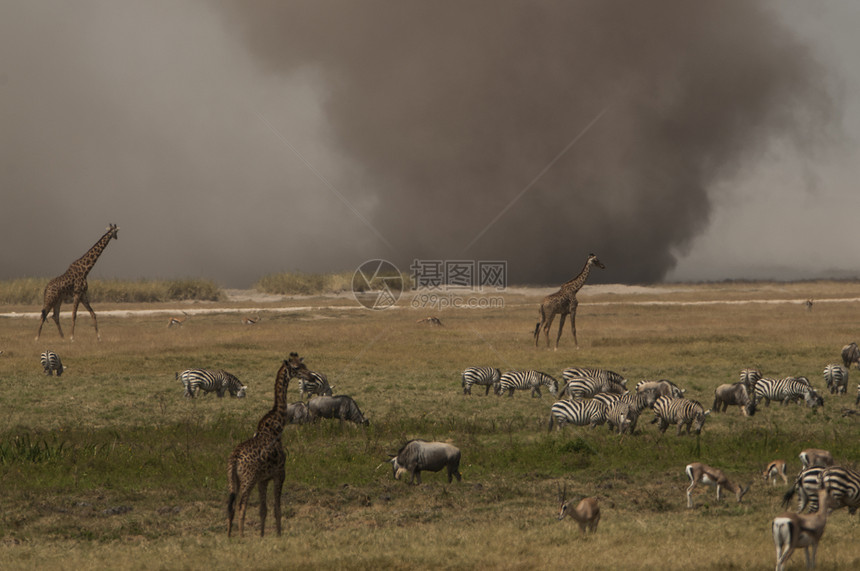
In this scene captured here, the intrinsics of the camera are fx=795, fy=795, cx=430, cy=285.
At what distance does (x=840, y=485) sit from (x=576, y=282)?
27.3 metres

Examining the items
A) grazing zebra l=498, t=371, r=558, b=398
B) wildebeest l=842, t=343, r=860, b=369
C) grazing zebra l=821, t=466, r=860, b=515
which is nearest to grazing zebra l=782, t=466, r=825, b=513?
grazing zebra l=821, t=466, r=860, b=515

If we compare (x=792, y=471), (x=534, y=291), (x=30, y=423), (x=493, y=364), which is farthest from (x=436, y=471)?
(x=534, y=291)

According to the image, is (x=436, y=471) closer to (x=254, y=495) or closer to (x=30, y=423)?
(x=254, y=495)

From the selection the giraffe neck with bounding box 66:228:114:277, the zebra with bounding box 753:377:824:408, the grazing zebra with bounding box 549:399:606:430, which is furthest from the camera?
the giraffe neck with bounding box 66:228:114:277

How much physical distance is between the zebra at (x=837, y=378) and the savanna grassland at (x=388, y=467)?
3.68 ft

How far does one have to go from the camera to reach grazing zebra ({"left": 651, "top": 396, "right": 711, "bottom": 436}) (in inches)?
729

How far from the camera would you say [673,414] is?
1864cm

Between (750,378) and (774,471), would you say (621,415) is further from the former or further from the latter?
(750,378)

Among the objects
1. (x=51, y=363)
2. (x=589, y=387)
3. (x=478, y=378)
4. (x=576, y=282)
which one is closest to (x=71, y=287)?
(x=51, y=363)

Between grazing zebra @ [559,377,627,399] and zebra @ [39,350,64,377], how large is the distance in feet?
58.0

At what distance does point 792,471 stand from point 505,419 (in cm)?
748

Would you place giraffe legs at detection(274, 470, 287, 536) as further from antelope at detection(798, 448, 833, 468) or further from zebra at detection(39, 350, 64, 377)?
zebra at detection(39, 350, 64, 377)

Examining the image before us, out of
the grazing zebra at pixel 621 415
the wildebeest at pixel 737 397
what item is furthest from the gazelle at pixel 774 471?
the wildebeest at pixel 737 397

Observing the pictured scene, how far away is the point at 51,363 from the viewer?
2789 cm
